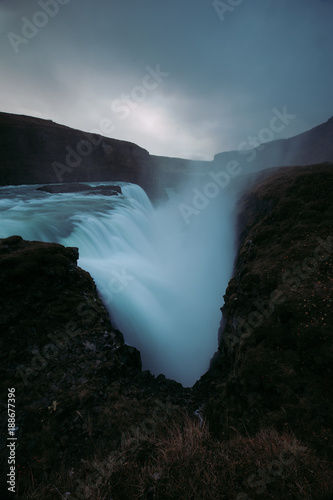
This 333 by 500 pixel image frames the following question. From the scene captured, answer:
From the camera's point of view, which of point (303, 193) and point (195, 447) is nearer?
point (195, 447)

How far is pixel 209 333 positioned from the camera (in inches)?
535

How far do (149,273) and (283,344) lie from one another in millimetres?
10878

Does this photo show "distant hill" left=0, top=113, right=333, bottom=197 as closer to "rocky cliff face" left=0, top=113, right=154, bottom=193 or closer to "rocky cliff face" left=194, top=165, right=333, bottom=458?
"rocky cliff face" left=0, top=113, right=154, bottom=193

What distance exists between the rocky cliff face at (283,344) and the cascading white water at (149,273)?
152 inches

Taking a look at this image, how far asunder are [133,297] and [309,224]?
8.63m

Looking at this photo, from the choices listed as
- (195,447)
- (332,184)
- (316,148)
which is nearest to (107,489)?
(195,447)

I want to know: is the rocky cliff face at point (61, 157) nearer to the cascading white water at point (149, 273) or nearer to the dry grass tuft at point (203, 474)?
the cascading white water at point (149, 273)

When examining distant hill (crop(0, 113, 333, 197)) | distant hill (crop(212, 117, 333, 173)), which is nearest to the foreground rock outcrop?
distant hill (crop(0, 113, 333, 197))

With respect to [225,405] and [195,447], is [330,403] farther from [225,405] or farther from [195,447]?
[195,447]

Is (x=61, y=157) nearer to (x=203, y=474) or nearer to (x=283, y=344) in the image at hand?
(x=283, y=344)

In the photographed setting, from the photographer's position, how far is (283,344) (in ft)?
17.6

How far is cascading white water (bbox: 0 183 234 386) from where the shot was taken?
10203 mm

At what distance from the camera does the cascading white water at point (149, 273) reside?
33.5 feet

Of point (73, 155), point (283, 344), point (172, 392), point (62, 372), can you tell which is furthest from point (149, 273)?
point (73, 155)
